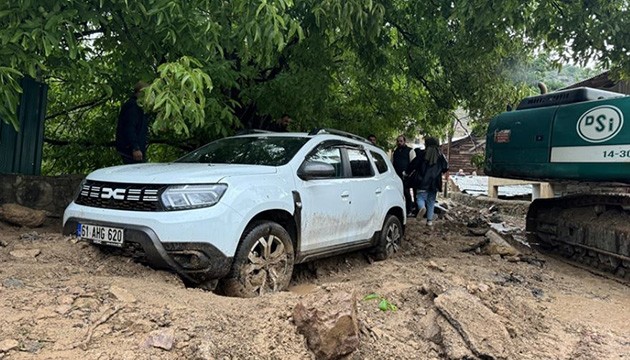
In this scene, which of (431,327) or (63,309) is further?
(431,327)

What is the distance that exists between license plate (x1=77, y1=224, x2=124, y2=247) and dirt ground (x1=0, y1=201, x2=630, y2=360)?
0.47ft

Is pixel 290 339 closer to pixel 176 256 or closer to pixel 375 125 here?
pixel 176 256

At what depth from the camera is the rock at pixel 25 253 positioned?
4.30 metres

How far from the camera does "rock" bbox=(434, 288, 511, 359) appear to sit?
3.51 metres

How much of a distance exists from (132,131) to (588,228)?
6.72m

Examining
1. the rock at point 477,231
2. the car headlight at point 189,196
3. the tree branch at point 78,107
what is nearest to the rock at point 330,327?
the car headlight at point 189,196

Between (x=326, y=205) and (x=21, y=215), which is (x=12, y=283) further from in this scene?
(x=326, y=205)

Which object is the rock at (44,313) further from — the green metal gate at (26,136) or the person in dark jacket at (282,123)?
the person in dark jacket at (282,123)

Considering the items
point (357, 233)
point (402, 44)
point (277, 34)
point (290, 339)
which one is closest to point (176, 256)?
point (290, 339)

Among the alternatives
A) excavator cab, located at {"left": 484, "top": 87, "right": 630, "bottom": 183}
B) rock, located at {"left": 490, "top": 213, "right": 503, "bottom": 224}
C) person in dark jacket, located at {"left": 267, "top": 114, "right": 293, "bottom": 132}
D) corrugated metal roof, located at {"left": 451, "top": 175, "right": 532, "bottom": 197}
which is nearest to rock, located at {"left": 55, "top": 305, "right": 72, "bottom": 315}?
person in dark jacket, located at {"left": 267, "top": 114, "right": 293, "bottom": 132}

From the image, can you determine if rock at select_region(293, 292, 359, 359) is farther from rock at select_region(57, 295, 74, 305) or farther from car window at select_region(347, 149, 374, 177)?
car window at select_region(347, 149, 374, 177)

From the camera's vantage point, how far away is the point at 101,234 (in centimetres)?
418

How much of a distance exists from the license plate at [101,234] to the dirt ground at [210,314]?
0.14 m

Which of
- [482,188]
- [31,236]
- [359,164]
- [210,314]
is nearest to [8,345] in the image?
[210,314]
